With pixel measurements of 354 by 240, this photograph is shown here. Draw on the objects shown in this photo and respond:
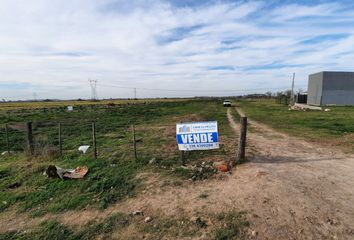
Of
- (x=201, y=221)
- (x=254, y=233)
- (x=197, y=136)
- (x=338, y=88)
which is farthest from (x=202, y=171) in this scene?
(x=338, y=88)

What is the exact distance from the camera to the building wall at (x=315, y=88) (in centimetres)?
5047

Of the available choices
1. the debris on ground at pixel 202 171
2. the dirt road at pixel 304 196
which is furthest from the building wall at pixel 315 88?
the debris on ground at pixel 202 171

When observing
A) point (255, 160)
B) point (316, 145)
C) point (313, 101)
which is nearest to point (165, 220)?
point (255, 160)

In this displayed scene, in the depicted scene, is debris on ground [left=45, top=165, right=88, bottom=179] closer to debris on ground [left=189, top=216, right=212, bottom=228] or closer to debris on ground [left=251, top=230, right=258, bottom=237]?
debris on ground [left=189, top=216, right=212, bottom=228]

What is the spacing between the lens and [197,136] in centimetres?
739

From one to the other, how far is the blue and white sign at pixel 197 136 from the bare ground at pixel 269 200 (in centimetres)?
107

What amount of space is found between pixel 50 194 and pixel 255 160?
5609mm

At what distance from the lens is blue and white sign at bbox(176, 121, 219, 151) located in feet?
24.1

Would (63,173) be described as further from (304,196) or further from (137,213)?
(304,196)

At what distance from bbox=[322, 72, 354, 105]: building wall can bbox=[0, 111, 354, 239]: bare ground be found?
49.2 meters

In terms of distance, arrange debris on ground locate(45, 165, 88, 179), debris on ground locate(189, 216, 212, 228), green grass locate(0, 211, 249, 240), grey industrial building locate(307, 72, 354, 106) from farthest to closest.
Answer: grey industrial building locate(307, 72, 354, 106), debris on ground locate(45, 165, 88, 179), debris on ground locate(189, 216, 212, 228), green grass locate(0, 211, 249, 240)

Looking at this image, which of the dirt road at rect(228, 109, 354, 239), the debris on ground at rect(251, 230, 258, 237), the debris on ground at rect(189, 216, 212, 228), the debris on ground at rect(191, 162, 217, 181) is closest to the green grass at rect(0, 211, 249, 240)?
the debris on ground at rect(189, 216, 212, 228)

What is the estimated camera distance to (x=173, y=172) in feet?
22.9

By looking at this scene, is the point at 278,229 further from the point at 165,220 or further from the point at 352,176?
the point at 352,176
